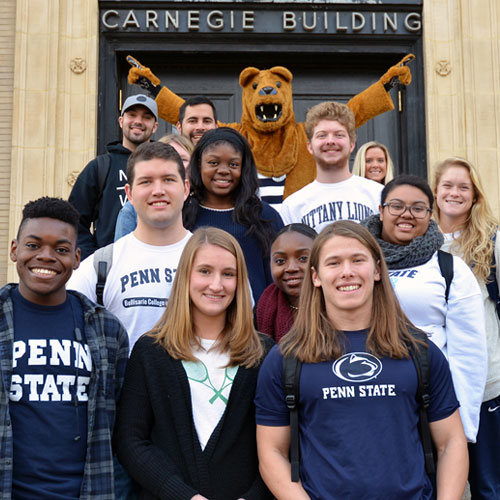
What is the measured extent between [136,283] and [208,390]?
0.79 m

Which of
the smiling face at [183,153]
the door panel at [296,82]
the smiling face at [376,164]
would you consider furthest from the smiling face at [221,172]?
the door panel at [296,82]

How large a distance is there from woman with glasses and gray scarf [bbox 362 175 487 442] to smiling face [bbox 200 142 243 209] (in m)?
1.06

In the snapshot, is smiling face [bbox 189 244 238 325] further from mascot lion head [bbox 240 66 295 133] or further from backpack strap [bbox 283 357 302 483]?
mascot lion head [bbox 240 66 295 133]

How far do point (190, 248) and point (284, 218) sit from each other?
5.14 feet

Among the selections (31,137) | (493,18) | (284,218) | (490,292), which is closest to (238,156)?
(284,218)

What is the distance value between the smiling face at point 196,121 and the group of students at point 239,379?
7.88 feet

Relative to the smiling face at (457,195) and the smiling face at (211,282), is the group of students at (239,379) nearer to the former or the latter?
the smiling face at (211,282)

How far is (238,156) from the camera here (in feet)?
15.4

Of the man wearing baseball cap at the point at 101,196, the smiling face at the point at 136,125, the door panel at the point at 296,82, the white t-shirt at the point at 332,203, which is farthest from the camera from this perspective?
the door panel at the point at 296,82

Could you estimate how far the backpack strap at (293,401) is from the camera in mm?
3129

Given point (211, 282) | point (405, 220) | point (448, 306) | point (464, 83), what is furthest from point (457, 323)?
point (464, 83)

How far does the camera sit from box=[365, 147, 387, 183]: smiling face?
6316 millimetres

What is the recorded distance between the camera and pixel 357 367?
3.17 metres

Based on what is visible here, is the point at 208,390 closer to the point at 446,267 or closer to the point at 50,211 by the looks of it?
the point at 50,211
